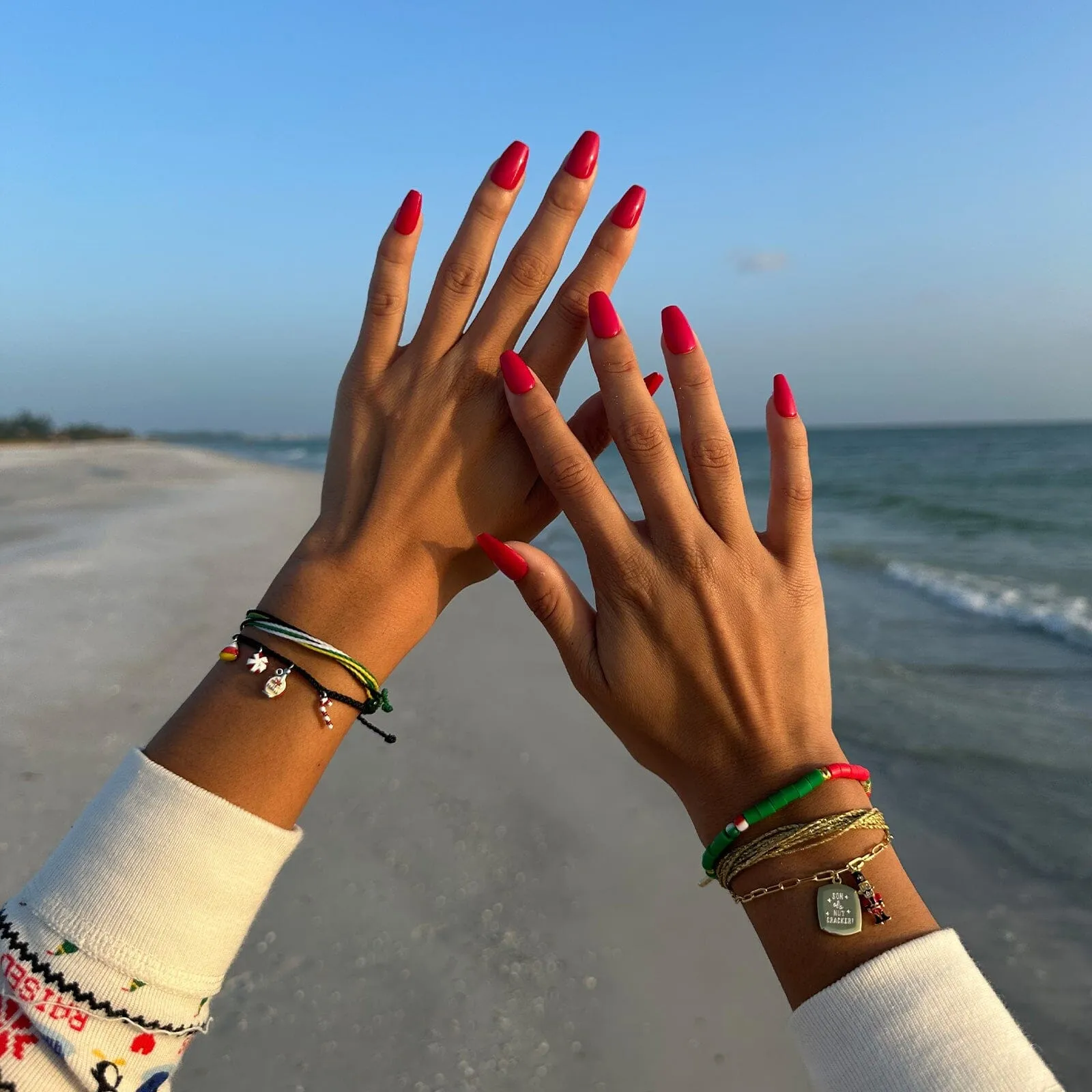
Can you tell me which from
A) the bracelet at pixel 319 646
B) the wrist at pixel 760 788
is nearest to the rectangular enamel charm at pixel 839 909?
the wrist at pixel 760 788

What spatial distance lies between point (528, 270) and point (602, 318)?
23cm

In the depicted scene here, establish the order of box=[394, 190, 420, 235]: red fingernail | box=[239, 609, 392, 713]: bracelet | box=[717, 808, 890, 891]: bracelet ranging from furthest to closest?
1. box=[394, 190, 420, 235]: red fingernail
2. box=[239, 609, 392, 713]: bracelet
3. box=[717, 808, 890, 891]: bracelet

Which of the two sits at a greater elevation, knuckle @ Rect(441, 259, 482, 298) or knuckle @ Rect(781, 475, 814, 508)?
knuckle @ Rect(441, 259, 482, 298)

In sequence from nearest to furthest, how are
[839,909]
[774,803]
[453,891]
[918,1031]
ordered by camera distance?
[918,1031], [839,909], [774,803], [453,891]

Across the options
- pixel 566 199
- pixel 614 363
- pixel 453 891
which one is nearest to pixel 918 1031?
pixel 614 363

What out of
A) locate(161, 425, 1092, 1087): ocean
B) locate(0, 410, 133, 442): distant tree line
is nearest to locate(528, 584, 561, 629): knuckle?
locate(161, 425, 1092, 1087): ocean

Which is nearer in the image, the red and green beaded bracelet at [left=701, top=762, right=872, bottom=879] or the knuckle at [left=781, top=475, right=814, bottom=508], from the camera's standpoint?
the red and green beaded bracelet at [left=701, top=762, right=872, bottom=879]

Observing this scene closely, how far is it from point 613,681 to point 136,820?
0.60 m

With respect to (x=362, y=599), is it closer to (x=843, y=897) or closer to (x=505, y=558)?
(x=505, y=558)

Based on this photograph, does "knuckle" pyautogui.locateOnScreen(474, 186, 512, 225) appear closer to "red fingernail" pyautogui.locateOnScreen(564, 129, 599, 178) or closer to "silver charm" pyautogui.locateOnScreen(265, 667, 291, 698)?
"red fingernail" pyautogui.locateOnScreen(564, 129, 599, 178)

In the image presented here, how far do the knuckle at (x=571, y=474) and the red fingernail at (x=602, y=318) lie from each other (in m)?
0.20

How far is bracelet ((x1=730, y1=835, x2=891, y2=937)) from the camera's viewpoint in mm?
818

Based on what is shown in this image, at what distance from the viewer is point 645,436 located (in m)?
1.25

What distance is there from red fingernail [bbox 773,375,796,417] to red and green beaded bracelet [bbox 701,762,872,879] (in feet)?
1.96
